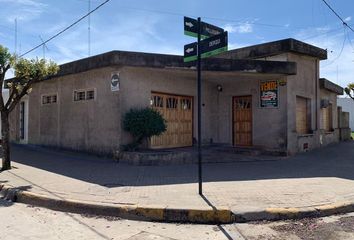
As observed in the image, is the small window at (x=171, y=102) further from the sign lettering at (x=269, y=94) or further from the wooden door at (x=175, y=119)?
the sign lettering at (x=269, y=94)

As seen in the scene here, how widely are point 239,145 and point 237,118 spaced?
1164 mm

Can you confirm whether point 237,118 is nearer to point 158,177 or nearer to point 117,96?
point 117,96

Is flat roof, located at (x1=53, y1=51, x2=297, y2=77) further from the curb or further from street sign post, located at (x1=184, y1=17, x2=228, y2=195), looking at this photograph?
the curb

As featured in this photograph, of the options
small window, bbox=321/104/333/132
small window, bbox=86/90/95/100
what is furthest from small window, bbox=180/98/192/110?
small window, bbox=321/104/333/132

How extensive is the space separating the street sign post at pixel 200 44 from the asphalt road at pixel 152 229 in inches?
69.1

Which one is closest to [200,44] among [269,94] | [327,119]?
[269,94]

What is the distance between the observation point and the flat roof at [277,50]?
48.4ft

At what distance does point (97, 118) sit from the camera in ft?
45.6

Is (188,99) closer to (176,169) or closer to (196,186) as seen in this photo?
(176,169)

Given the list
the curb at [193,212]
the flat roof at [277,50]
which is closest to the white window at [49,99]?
the flat roof at [277,50]

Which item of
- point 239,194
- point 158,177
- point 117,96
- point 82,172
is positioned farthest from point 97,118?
point 239,194

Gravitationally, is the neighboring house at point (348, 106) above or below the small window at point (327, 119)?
above

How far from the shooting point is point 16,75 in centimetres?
1112

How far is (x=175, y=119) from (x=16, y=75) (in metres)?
6.30
